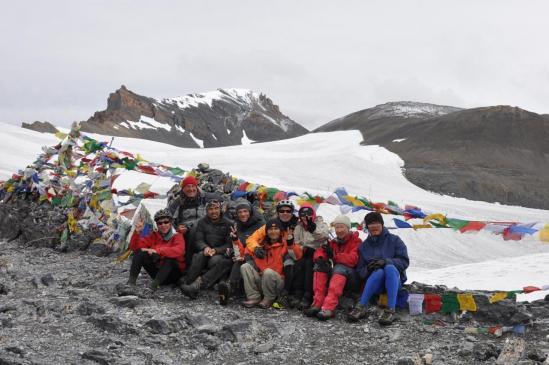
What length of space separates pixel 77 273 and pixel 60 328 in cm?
346

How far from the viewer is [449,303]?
20.6ft

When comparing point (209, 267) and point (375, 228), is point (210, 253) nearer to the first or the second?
point (209, 267)

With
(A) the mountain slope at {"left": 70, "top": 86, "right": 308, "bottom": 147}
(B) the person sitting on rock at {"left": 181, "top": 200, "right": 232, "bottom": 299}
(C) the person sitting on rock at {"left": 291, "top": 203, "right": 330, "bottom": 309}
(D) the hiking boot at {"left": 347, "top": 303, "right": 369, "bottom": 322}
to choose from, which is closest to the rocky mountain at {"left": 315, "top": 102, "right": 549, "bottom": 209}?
(B) the person sitting on rock at {"left": 181, "top": 200, "right": 232, "bottom": 299}

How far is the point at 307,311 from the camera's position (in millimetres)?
6461

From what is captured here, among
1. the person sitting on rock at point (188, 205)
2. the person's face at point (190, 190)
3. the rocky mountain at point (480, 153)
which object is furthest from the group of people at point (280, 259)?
the rocky mountain at point (480, 153)

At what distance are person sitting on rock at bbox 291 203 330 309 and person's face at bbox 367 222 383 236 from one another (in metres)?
0.63

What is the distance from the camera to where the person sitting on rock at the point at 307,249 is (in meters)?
6.79

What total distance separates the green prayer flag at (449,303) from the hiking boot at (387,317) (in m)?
0.63

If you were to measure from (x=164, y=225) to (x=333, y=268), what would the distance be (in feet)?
8.37

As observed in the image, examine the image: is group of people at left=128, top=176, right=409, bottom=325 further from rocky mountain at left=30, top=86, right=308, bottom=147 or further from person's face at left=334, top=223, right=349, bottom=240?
rocky mountain at left=30, top=86, right=308, bottom=147

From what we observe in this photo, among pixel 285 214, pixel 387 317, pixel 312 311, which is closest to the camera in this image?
pixel 387 317

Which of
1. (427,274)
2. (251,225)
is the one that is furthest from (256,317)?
(427,274)

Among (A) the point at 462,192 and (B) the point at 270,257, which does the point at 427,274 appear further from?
(A) the point at 462,192

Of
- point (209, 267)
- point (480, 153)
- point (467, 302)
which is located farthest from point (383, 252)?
point (480, 153)
